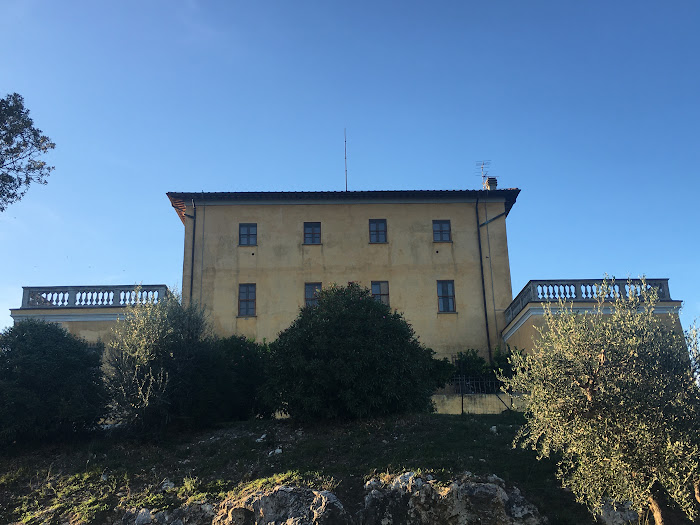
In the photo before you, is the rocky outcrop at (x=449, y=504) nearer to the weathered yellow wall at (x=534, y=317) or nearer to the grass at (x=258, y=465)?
the grass at (x=258, y=465)

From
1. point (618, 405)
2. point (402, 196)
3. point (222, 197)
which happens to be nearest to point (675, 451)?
point (618, 405)

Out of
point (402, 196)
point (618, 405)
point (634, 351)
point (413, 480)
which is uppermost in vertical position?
point (402, 196)

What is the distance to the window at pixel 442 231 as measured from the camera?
31275 millimetres

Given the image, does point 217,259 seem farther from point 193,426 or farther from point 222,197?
point 193,426

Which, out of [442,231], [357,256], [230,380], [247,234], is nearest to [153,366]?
[230,380]

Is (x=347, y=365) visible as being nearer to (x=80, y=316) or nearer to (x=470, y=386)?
(x=470, y=386)

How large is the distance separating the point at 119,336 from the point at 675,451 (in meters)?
15.2

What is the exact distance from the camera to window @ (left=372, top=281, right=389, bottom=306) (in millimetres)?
30219

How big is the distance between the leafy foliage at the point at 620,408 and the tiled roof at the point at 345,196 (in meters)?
17.0

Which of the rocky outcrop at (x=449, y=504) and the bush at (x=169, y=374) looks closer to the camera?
the rocky outcrop at (x=449, y=504)

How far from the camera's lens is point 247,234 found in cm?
3117

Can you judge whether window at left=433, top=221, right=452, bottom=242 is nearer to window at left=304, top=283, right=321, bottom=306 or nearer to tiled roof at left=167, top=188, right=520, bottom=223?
tiled roof at left=167, top=188, right=520, bottom=223

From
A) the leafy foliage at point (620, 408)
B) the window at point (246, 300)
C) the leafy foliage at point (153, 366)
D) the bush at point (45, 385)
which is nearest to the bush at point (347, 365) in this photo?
the leafy foliage at point (153, 366)

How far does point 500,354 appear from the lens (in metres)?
27.4
